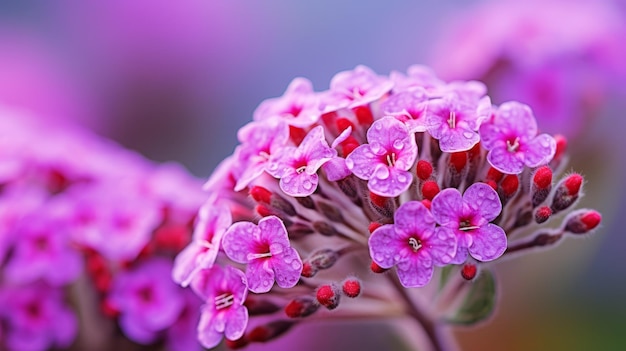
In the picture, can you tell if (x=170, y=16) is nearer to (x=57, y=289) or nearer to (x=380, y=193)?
(x=57, y=289)

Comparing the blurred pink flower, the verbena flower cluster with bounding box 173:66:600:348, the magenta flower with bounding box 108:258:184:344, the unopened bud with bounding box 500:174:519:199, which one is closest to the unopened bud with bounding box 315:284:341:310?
the verbena flower cluster with bounding box 173:66:600:348

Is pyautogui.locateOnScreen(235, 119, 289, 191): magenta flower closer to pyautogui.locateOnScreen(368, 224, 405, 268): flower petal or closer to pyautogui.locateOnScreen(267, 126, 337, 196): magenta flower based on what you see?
pyautogui.locateOnScreen(267, 126, 337, 196): magenta flower

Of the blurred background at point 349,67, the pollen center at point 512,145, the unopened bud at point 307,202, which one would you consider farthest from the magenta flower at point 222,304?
the blurred background at point 349,67

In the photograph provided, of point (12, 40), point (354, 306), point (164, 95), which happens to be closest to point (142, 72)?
point (164, 95)

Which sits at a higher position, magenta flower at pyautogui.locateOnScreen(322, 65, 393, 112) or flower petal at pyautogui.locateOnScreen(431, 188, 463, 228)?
magenta flower at pyautogui.locateOnScreen(322, 65, 393, 112)

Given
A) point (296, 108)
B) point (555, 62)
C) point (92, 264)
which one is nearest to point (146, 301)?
point (92, 264)

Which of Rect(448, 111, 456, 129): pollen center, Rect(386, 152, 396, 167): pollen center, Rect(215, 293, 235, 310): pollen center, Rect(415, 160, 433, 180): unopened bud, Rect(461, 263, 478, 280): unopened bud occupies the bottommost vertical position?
Rect(461, 263, 478, 280): unopened bud

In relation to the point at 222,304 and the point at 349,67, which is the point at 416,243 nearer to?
the point at 222,304
